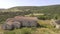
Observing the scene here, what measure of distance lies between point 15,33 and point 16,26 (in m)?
5.44

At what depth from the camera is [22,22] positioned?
87.5 feet

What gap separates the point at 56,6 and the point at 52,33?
68.3 metres

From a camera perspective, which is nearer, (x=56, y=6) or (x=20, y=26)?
(x=20, y=26)

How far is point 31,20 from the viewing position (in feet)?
87.9

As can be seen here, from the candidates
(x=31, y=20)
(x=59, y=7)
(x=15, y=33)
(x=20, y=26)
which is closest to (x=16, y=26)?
(x=20, y=26)

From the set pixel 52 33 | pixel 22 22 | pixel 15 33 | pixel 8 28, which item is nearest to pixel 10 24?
pixel 8 28

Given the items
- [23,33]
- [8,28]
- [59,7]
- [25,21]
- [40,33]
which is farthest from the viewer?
[59,7]

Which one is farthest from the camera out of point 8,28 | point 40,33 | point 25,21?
point 25,21

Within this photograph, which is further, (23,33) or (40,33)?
(40,33)

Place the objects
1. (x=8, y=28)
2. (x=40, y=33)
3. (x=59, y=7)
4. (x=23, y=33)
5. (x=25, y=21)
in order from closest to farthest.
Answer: (x=23, y=33) → (x=40, y=33) → (x=8, y=28) → (x=25, y=21) → (x=59, y=7)

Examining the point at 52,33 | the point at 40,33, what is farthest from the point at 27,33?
the point at 52,33

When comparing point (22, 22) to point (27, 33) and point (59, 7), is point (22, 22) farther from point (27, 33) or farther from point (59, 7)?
point (59, 7)

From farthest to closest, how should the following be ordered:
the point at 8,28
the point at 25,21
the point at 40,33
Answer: the point at 25,21 < the point at 8,28 < the point at 40,33

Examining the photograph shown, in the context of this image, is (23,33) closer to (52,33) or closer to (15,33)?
(15,33)
